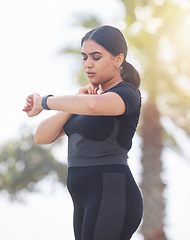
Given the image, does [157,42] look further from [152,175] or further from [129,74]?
[129,74]

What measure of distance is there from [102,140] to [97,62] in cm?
A: 45

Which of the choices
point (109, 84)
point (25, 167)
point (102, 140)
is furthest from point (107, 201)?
point (25, 167)

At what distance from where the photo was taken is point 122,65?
257cm

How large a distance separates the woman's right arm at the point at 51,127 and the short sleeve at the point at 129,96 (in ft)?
1.13

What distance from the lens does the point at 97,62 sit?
238 cm

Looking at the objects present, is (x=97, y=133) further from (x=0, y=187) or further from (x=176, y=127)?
(x=0, y=187)

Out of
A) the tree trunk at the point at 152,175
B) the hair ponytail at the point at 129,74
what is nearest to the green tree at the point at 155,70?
the tree trunk at the point at 152,175

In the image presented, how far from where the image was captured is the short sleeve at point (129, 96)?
2.30 metres

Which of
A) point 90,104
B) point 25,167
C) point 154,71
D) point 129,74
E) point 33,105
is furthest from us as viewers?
point 25,167

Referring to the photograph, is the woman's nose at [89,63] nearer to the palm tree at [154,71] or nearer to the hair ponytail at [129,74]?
the hair ponytail at [129,74]

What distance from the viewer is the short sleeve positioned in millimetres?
2299

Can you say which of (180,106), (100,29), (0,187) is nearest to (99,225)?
(100,29)

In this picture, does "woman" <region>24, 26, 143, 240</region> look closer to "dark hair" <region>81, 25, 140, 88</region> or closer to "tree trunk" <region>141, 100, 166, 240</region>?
"dark hair" <region>81, 25, 140, 88</region>

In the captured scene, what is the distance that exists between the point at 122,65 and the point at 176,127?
31.3 ft
